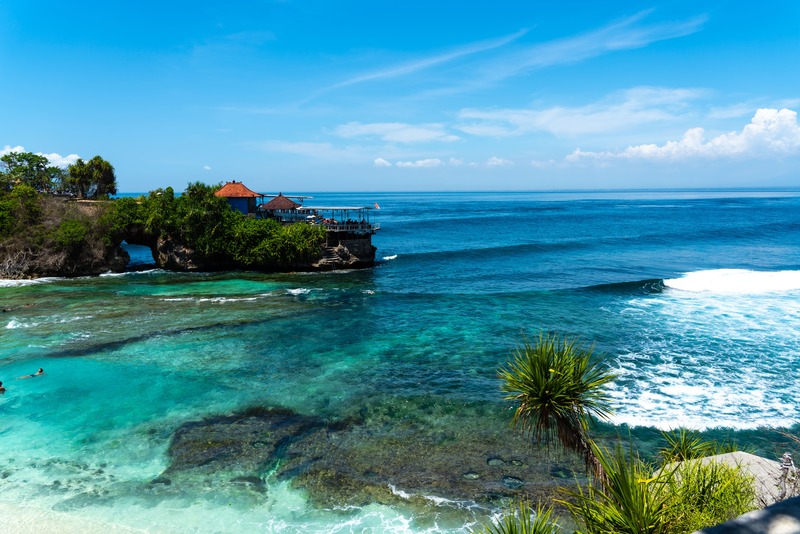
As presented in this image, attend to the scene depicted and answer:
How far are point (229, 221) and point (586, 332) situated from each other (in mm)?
40151

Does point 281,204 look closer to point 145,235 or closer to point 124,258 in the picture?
point 145,235

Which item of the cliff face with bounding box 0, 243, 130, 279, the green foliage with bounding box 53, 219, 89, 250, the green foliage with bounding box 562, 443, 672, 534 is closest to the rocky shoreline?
the cliff face with bounding box 0, 243, 130, 279

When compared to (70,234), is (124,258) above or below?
below

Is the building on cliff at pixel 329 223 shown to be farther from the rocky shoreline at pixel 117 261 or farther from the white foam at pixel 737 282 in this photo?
the white foam at pixel 737 282

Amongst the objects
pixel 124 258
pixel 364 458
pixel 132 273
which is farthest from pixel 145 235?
pixel 364 458

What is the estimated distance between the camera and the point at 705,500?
1030 cm

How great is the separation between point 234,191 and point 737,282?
56.5m

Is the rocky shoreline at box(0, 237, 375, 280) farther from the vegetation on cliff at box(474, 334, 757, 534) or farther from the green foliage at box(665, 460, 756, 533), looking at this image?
the green foliage at box(665, 460, 756, 533)

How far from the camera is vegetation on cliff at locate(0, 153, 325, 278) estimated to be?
4981 cm

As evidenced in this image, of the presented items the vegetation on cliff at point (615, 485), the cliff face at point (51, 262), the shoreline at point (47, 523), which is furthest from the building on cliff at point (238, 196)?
the vegetation on cliff at point (615, 485)

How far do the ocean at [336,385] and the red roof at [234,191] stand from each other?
500 inches

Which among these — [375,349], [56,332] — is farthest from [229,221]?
[375,349]

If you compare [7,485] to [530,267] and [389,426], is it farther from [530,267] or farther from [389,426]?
[530,267]

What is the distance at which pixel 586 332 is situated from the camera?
104 feet
